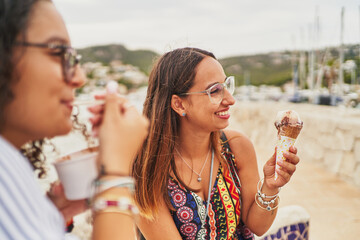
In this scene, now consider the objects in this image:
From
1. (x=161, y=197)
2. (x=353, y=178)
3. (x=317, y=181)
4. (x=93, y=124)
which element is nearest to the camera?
(x=93, y=124)

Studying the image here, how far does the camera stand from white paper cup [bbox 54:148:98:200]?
3.00 feet

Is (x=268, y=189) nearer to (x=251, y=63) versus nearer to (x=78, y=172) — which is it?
(x=78, y=172)

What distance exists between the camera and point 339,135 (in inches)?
248

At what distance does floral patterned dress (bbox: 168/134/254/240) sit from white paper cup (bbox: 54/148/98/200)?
867 mm

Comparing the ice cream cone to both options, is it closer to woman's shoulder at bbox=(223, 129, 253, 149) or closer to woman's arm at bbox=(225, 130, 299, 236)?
woman's arm at bbox=(225, 130, 299, 236)

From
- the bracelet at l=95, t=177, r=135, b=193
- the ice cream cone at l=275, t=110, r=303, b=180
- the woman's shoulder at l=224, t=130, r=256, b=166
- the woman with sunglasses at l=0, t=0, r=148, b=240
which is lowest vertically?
the woman's shoulder at l=224, t=130, r=256, b=166

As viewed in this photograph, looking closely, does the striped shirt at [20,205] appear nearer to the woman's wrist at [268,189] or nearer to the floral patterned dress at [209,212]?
the floral patterned dress at [209,212]

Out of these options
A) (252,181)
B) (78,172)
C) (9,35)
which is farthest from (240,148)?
(9,35)

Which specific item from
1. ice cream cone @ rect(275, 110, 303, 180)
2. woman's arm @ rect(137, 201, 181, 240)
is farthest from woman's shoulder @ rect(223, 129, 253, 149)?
woman's arm @ rect(137, 201, 181, 240)

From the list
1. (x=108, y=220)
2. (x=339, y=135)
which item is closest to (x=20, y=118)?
(x=108, y=220)

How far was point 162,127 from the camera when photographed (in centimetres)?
195

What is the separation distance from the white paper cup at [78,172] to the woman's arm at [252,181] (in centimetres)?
99

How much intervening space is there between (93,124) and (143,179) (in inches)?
39.0

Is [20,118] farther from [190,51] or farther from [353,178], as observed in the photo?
[353,178]
